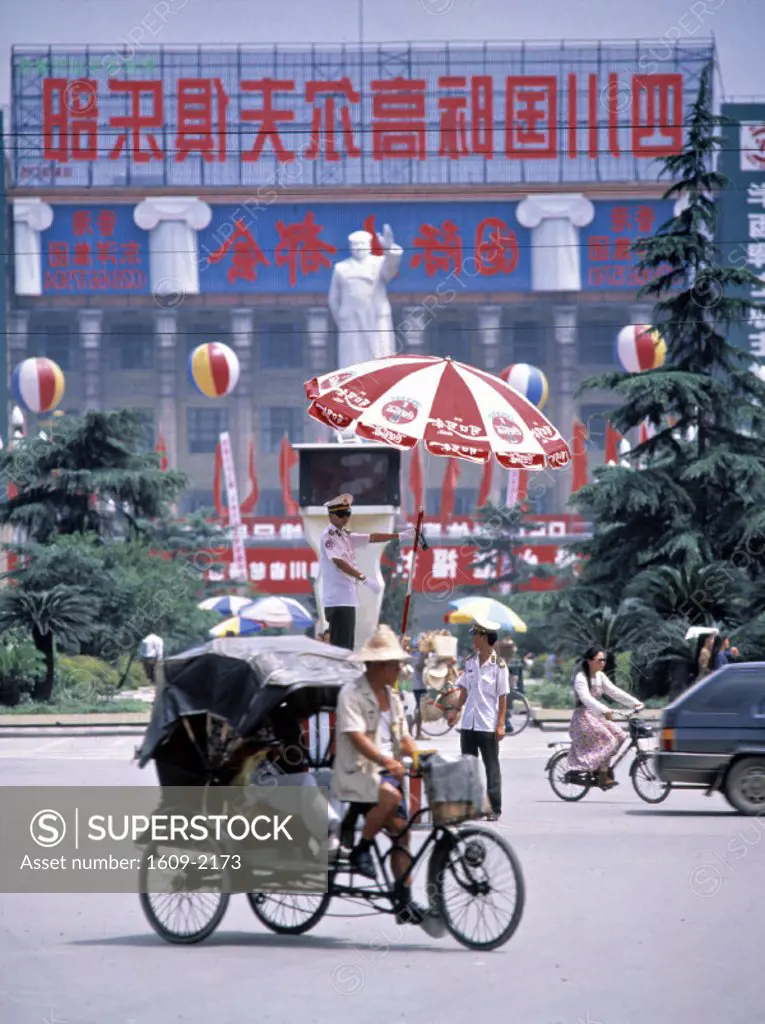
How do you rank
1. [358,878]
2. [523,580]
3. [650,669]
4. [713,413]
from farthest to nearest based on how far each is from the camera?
[523,580] < [713,413] < [650,669] < [358,878]

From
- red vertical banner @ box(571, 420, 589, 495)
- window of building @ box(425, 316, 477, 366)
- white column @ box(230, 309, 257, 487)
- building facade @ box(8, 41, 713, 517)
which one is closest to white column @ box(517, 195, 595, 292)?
building facade @ box(8, 41, 713, 517)

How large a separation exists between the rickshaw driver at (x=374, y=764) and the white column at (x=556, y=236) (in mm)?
79558

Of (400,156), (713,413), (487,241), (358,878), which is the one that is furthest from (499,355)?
(358,878)

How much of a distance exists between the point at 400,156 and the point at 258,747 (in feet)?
Result: 239

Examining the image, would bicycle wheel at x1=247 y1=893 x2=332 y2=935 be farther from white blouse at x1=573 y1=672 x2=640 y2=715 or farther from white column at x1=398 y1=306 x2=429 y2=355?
white column at x1=398 y1=306 x2=429 y2=355

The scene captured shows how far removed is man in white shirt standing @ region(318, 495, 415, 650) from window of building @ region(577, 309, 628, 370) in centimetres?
8296

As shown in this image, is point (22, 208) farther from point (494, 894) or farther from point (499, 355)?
point (494, 894)

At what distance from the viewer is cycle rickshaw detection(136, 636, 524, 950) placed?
8.94 m

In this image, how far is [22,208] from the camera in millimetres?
86750

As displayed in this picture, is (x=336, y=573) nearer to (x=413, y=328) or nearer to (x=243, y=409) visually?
(x=413, y=328)

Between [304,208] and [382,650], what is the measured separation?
259ft

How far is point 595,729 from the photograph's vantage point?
17031 mm

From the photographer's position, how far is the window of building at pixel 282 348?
315ft

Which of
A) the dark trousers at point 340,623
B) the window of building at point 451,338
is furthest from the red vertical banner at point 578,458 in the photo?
the dark trousers at point 340,623
